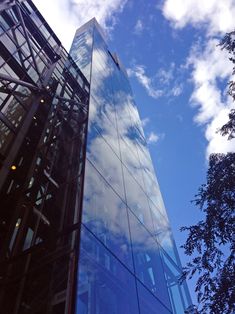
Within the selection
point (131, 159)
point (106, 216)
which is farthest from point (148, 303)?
point (131, 159)

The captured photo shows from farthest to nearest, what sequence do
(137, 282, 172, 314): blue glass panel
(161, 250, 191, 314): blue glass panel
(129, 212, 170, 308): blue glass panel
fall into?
(161, 250, 191, 314): blue glass panel → (129, 212, 170, 308): blue glass panel → (137, 282, 172, 314): blue glass panel

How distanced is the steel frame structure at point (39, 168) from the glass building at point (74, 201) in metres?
0.04

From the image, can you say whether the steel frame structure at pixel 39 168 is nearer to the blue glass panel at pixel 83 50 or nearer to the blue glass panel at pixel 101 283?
the blue glass panel at pixel 101 283

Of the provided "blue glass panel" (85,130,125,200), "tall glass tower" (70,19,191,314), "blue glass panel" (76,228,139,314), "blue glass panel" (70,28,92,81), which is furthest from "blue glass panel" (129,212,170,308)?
"blue glass panel" (70,28,92,81)

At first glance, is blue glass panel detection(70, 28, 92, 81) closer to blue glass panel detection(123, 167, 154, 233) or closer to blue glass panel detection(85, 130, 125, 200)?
blue glass panel detection(85, 130, 125, 200)

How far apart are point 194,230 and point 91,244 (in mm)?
2873

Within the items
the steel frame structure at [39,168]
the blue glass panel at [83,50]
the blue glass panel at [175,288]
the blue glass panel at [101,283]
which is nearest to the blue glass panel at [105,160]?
the steel frame structure at [39,168]

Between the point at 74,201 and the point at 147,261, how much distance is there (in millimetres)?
3312

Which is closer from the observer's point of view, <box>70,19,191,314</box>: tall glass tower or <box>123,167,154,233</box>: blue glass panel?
<box>70,19,191,314</box>: tall glass tower

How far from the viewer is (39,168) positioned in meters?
10.8

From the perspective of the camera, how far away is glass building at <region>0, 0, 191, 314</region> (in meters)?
6.52

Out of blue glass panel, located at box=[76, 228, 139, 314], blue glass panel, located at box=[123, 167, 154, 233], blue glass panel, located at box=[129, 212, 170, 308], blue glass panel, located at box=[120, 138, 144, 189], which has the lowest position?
blue glass panel, located at box=[76, 228, 139, 314]

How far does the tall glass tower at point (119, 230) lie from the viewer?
665 centimetres

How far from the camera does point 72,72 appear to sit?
60.5 ft
